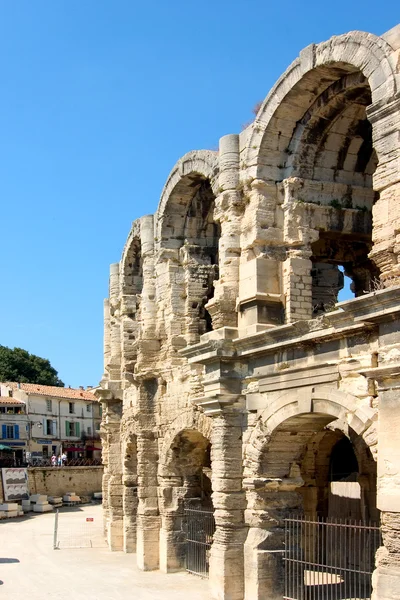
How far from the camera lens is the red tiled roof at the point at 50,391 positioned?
5100cm

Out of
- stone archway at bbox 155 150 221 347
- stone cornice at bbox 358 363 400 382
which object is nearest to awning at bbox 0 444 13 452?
stone archway at bbox 155 150 221 347

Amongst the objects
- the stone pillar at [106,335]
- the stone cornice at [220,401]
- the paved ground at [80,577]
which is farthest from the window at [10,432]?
the stone cornice at [220,401]

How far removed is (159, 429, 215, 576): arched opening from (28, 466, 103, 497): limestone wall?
A: 2254cm

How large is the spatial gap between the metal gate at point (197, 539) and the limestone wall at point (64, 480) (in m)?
23.0

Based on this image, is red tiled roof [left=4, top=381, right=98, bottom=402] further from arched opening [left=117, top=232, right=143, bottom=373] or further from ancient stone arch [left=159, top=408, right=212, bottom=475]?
ancient stone arch [left=159, top=408, right=212, bottom=475]

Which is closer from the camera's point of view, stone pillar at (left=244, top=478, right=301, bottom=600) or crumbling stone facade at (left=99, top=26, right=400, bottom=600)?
crumbling stone facade at (left=99, top=26, right=400, bottom=600)

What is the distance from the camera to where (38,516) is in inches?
1382

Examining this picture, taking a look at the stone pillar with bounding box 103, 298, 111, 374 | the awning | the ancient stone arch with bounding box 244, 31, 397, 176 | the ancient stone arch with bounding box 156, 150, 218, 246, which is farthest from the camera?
the awning

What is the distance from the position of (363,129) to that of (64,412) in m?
41.4

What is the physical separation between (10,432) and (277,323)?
3784 cm

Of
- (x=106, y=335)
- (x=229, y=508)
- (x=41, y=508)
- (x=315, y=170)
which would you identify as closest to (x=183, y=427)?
(x=229, y=508)

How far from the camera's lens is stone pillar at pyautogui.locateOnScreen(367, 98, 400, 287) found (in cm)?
1100

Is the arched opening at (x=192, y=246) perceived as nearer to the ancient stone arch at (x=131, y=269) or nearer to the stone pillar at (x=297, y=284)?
the ancient stone arch at (x=131, y=269)

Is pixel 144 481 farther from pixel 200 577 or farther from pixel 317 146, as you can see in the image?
pixel 317 146
